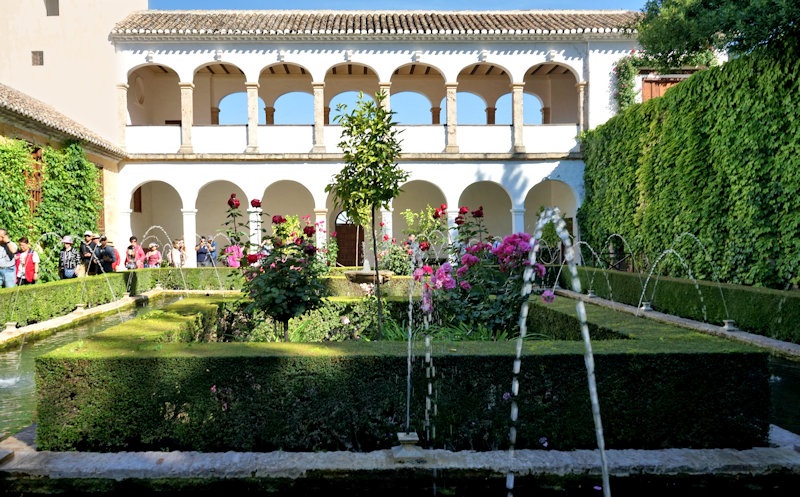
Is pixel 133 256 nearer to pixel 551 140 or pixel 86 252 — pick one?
pixel 86 252

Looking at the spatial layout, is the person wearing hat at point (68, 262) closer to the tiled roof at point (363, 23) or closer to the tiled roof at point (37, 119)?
the tiled roof at point (37, 119)

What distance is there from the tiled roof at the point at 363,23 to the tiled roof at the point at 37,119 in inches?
151

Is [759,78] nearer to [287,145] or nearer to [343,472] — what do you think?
[343,472]

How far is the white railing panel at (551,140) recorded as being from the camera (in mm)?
18328

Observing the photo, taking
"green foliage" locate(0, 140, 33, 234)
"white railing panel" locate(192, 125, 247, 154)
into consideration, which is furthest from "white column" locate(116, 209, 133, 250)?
"green foliage" locate(0, 140, 33, 234)

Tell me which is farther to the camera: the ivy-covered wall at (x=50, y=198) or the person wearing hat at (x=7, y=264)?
the ivy-covered wall at (x=50, y=198)

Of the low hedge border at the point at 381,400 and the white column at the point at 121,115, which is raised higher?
the white column at the point at 121,115

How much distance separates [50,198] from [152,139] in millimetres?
4451

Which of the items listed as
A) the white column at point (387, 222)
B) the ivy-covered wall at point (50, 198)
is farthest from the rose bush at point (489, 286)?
the white column at point (387, 222)

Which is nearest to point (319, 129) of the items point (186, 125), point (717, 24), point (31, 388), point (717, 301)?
point (186, 125)

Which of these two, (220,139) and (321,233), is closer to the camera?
(321,233)

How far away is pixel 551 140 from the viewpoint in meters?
18.4

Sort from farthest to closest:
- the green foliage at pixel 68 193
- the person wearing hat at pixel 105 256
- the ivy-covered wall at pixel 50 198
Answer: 1. the green foliage at pixel 68 193
2. the person wearing hat at pixel 105 256
3. the ivy-covered wall at pixel 50 198

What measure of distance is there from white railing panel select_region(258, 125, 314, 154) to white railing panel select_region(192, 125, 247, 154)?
1.75 ft
